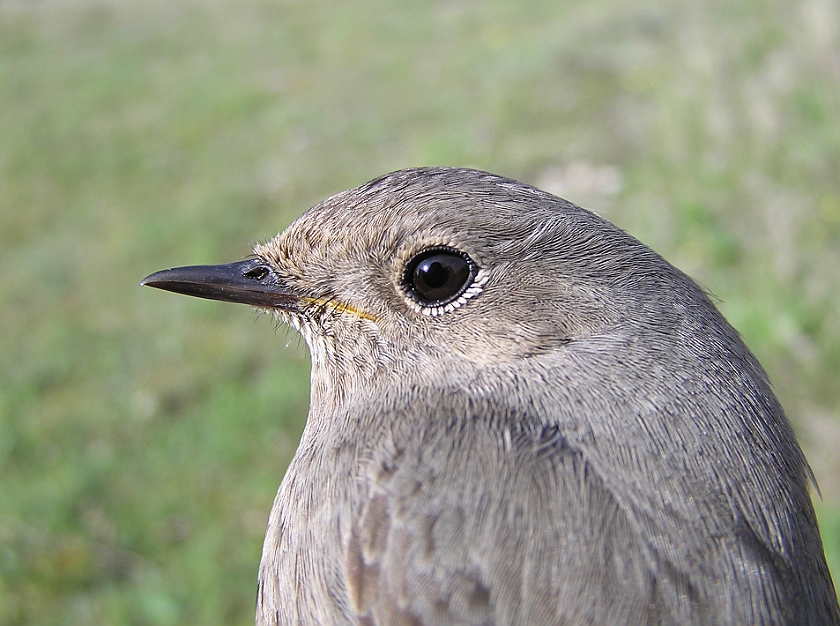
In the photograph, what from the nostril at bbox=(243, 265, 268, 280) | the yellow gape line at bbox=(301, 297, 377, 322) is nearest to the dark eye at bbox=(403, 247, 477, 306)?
the yellow gape line at bbox=(301, 297, 377, 322)

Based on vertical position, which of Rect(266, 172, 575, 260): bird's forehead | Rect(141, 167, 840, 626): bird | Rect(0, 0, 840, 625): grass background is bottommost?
Rect(141, 167, 840, 626): bird

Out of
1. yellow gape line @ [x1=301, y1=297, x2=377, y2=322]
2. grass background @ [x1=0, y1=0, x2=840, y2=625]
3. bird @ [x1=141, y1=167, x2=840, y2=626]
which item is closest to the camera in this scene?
bird @ [x1=141, y1=167, x2=840, y2=626]

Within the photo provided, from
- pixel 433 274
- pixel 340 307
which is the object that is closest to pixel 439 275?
pixel 433 274

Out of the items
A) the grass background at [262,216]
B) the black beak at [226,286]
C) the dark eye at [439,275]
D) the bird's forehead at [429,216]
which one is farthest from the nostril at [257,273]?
the dark eye at [439,275]

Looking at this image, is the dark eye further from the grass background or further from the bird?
the grass background

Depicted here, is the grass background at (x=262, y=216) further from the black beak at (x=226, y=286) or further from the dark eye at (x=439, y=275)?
the dark eye at (x=439, y=275)

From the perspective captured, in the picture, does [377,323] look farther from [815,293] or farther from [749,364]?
[815,293]

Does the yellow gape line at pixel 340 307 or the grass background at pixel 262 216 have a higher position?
the grass background at pixel 262 216

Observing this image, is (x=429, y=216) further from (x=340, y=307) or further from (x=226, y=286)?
(x=226, y=286)
